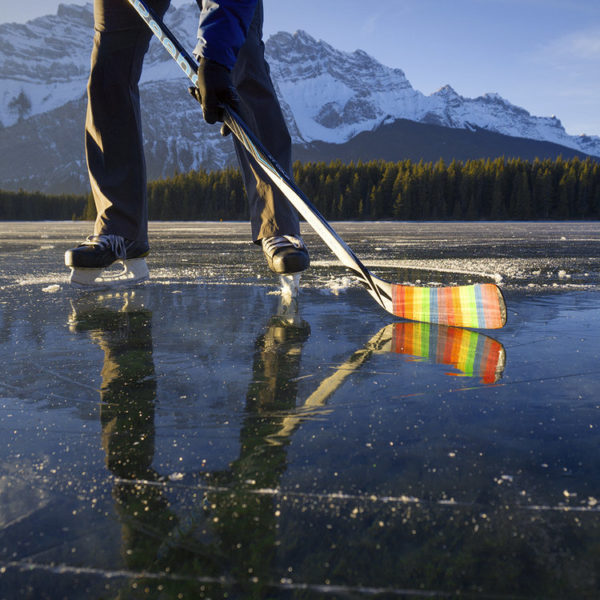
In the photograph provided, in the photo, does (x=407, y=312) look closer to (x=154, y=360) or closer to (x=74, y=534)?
(x=154, y=360)

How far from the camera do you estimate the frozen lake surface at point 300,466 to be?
1.98 feet

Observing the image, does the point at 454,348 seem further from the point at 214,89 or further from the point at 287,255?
the point at 214,89

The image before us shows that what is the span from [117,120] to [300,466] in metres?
2.82

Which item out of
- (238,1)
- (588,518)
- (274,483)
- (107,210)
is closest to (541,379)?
(588,518)

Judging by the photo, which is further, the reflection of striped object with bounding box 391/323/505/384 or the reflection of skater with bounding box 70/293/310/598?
the reflection of striped object with bounding box 391/323/505/384

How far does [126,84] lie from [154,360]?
2.15 meters

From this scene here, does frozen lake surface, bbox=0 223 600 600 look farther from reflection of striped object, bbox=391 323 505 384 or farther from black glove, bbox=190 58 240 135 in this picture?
black glove, bbox=190 58 240 135

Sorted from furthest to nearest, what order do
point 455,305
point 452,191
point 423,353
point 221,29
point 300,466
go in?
1. point 452,191
2. point 221,29
3. point 455,305
4. point 423,353
5. point 300,466

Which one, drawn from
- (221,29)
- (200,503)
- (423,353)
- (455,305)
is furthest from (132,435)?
(221,29)

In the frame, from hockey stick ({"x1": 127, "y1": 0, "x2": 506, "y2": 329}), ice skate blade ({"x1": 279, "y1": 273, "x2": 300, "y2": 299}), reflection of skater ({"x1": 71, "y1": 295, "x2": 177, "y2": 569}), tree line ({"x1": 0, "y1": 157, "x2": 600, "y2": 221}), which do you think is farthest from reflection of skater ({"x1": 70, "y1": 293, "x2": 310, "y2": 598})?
tree line ({"x1": 0, "y1": 157, "x2": 600, "y2": 221})

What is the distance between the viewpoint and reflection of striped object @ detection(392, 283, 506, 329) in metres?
1.97

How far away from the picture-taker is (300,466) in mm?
852

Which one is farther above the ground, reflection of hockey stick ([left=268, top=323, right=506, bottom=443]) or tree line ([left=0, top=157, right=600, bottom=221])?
tree line ([left=0, top=157, right=600, bottom=221])

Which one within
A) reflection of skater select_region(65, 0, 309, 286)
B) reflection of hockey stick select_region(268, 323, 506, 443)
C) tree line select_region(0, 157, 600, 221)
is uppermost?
tree line select_region(0, 157, 600, 221)
